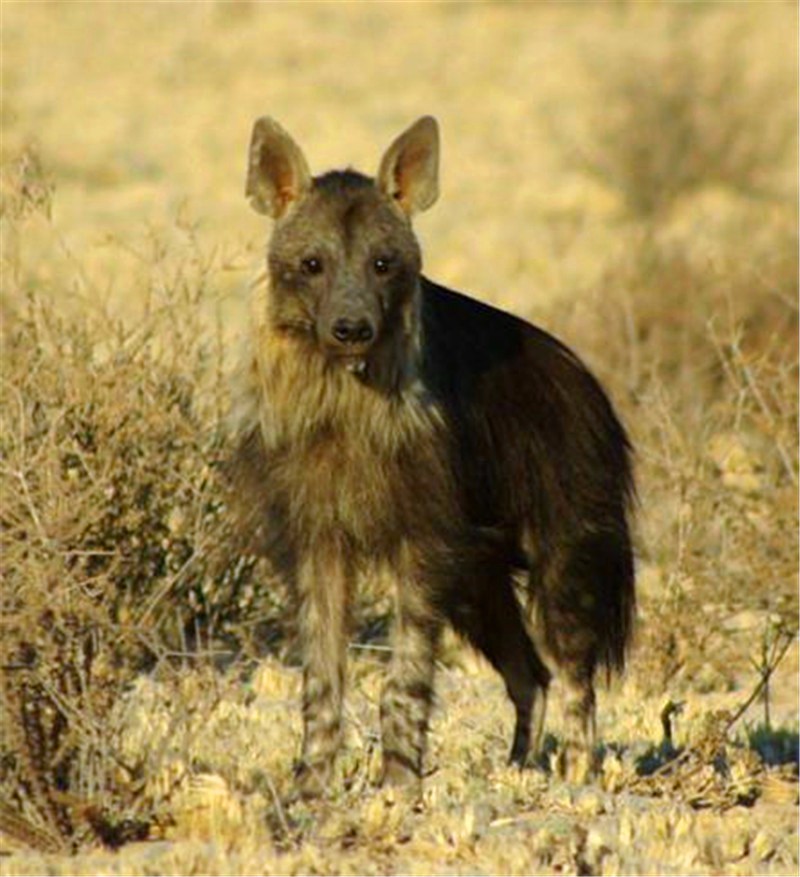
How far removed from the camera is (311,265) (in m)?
7.98

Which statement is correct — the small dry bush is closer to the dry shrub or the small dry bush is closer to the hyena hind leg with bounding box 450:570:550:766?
the hyena hind leg with bounding box 450:570:550:766

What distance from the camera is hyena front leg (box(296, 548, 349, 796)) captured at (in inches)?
323

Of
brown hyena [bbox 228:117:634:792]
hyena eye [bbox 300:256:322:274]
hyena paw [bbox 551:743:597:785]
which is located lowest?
hyena paw [bbox 551:743:597:785]

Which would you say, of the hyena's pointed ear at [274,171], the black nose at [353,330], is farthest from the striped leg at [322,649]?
the hyena's pointed ear at [274,171]

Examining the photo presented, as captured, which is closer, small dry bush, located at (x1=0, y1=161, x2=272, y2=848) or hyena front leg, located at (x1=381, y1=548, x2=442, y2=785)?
small dry bush, located at (x1=0, y1=161, x2=272, y2=848)

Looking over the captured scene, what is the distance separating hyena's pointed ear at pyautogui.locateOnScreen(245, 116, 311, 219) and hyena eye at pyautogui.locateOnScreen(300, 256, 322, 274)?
0.89 feet

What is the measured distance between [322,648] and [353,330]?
3.61ft

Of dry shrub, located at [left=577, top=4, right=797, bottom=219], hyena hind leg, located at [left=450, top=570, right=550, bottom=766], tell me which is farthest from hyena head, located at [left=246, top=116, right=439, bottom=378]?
dry shrub, located at [left=577, top=4, right=797, bottom=219]

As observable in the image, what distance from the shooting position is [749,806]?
8367 millimetres

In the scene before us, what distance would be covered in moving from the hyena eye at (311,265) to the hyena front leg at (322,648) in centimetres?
86

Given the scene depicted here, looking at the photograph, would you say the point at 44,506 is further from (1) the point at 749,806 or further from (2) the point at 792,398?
(2) the point at 792,398

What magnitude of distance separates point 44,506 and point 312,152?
26.3 m

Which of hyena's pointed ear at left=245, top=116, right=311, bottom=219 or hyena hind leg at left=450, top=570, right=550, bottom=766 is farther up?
hyena's pointed ear at left=245, top=116, right=311, bottom=219

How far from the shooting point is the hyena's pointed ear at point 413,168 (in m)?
8.25
